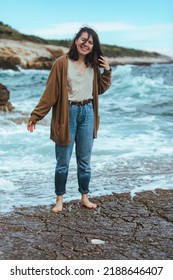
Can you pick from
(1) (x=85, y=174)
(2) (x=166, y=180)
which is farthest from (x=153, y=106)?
(1) (x=85, y=174)

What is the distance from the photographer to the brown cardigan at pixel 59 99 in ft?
13.5

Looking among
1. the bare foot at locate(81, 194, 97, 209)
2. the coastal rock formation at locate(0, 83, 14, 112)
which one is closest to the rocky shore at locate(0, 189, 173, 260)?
the bare foot at locate(81, 194, 97, 209)

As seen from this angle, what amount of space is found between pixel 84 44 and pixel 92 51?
12 centimetres

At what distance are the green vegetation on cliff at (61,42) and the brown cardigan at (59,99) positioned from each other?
156 feet

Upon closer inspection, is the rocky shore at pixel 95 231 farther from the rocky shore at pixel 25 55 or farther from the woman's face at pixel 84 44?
the rocky shore at pixel 25 55

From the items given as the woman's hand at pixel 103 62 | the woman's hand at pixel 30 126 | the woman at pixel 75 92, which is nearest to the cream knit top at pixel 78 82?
the woman at pixel 75 92

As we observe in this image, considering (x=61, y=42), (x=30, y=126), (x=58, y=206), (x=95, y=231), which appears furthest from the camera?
(x=61, y=42)

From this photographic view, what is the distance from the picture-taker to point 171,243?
12.2ft

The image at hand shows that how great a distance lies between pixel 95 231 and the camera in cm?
398

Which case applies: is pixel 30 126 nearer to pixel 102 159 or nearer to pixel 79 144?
pixel 79 144

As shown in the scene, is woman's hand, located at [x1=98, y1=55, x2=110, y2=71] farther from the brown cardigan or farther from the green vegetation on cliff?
the green vegetation on cliff

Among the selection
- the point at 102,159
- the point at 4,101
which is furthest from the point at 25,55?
the point at 102,159

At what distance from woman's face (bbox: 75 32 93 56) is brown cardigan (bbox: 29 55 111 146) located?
14 centimetres
